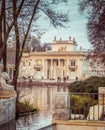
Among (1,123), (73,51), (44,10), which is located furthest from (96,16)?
(73,51)

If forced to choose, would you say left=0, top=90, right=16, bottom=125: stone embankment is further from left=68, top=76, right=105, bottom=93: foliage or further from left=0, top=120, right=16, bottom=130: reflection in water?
left=68, top=76, right=105, bottom=93: foliage

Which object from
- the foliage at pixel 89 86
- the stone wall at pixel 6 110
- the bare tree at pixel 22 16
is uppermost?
the bare tree at pixel 22 16

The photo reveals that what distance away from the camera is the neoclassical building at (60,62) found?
12081cm

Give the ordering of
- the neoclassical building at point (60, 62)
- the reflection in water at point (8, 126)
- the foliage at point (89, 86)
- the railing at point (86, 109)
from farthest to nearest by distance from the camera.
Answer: the neoclassical building at point (60, 62) → the foliage at point (89, 86) → the reflection in water at point (8, 126) → the railing at point (86, 109)

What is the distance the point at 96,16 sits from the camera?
21.8m

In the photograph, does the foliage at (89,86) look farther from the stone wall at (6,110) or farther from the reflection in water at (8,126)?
the reflection in water at (8,126)

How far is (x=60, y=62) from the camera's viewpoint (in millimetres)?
124875

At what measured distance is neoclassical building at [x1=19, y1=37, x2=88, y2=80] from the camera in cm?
12081

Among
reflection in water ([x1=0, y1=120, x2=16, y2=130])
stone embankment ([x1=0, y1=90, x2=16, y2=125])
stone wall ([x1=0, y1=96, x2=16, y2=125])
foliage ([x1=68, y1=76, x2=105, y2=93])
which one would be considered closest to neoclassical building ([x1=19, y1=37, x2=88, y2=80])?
foliage ([x1=68, y1=76, x2=105, y2=93])

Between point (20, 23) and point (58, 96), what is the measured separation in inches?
453

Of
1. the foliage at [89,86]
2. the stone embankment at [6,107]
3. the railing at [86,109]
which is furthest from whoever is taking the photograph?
the foliage at [89,86]

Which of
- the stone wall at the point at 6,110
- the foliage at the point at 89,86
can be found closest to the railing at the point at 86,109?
the stone wall at the point at 6,110

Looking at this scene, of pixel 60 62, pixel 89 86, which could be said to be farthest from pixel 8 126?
pixel 60 62

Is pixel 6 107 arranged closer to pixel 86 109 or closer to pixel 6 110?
pixel 6 110
